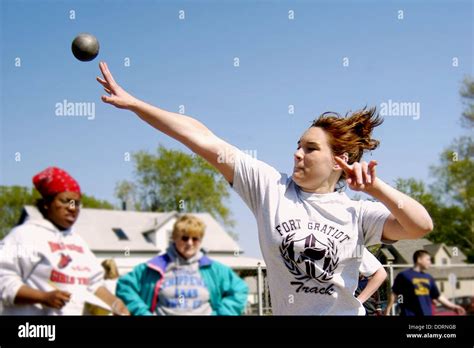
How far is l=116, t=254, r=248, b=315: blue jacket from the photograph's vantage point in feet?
12.9

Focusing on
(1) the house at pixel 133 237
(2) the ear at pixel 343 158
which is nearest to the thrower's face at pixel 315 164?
(2) the ear at pixel 343 158

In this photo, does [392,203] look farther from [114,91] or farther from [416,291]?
[416,291]

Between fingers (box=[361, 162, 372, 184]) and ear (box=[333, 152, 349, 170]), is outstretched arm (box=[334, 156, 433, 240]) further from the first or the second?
ear (box=[333, 152, 349, 170])

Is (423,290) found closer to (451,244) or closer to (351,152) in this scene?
(351,152)

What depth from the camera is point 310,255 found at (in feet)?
11.6

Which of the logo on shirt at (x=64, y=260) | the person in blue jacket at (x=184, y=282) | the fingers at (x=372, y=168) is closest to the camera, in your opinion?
the fingers at (x=372, y=168)

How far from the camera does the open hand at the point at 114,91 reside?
3.45 metres

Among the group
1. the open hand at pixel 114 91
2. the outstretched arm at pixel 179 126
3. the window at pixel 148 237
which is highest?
the open hand at pixel 114 91

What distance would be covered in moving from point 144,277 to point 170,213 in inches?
136

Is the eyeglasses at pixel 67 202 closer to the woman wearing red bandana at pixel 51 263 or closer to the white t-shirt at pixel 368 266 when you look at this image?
the woman wearing red bandana at pixel 51 263

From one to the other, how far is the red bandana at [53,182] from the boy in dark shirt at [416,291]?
442 cm

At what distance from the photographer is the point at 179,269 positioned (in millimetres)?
3965

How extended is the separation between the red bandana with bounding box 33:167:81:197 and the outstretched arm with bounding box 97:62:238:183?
0.93 m
